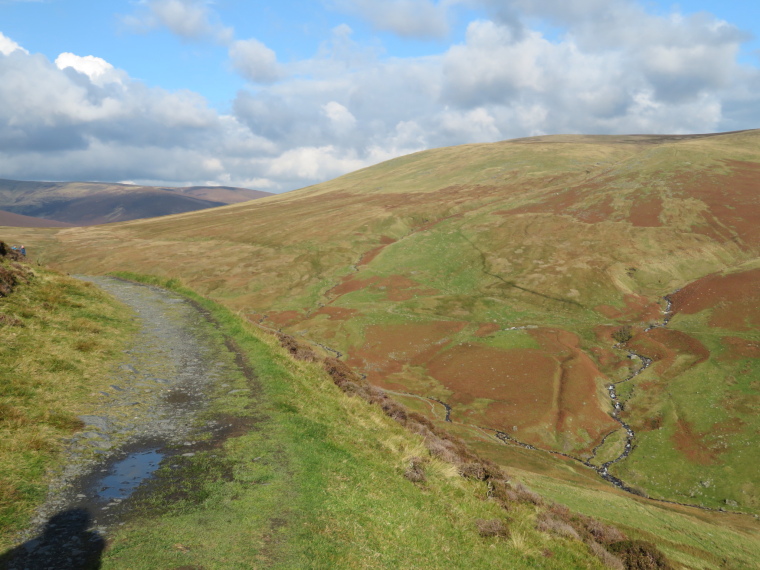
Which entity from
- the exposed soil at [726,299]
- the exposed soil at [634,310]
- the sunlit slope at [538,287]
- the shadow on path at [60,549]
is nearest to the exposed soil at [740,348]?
the sunlit slope at [538,287]

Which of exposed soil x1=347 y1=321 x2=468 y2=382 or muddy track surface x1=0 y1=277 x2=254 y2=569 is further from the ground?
muddy track surface x1=0 y1=277 x2=254 y2=569

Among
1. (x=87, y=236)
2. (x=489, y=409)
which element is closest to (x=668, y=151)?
(x=489, y=409)

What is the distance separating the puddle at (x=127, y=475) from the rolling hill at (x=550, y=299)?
25.1m

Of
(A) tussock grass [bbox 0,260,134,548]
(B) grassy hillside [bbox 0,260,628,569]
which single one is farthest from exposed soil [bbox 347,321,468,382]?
(B) grassy hillside [bbox 0,260,628,569]

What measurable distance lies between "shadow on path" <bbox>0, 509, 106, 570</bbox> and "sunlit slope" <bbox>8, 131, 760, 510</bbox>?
5051 cm

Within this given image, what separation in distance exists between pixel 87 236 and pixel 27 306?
162 m

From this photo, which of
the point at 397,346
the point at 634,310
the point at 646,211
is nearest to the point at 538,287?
the point at 634,310

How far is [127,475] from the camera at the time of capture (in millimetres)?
11641

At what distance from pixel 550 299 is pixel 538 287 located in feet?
17.0

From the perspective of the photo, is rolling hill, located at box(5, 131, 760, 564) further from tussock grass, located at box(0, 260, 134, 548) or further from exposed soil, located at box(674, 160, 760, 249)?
tussock grass, located at box(0, 260, 134, 548)

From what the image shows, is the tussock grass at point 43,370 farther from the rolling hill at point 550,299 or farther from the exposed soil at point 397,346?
the exposed soil at point 397,346

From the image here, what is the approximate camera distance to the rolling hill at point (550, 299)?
50531 mm

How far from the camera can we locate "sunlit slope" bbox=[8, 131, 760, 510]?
180 ft

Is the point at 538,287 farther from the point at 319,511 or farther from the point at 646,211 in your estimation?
the point at 319,511
